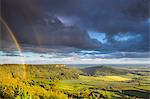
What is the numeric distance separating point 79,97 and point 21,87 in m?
2.11

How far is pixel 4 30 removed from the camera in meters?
10.4

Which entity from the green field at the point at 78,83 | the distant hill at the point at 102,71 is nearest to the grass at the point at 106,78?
the green field at the point at 78,83

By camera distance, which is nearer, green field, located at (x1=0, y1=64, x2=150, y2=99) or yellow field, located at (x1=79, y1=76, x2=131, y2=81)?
green field, located at (x1=0, y1=64, x2=150, y2=99)

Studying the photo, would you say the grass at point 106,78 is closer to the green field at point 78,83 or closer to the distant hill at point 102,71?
the green field at point 78,83

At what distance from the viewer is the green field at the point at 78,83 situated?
965cm

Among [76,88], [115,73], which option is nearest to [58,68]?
[76,88]

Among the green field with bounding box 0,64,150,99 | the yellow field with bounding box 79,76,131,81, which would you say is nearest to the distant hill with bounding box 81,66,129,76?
the green field with bounding box 0,64,150,99

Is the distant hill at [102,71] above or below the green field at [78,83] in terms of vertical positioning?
above

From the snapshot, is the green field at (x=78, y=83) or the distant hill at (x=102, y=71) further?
the distant hill at (x=102, y=71)

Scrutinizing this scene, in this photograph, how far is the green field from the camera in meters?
9.65

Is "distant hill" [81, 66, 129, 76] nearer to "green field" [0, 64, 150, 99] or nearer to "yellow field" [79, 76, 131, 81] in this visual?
"green field" [0, 64, 150, 99]

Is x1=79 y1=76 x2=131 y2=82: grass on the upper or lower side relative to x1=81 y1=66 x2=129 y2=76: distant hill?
lower

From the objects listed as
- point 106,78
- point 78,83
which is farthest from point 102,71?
point 78,83

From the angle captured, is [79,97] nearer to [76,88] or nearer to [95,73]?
[76,88]
